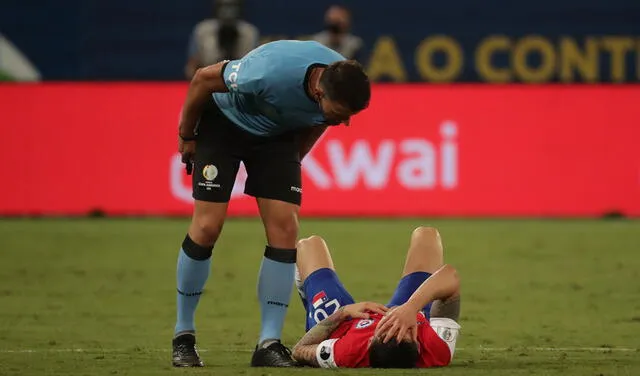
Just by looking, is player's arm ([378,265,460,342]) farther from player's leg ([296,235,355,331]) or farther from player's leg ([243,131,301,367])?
player's leg ([243,131,301,367])

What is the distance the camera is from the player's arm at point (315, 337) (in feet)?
21.9

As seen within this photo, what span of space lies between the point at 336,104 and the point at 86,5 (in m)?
12.2

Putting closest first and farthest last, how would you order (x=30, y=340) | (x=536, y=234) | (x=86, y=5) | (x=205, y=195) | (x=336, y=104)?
(x=336, y=104) < (x=205, y=195) < (x=30, y=340) < (x=536, y=234) < (x=86, y=5)

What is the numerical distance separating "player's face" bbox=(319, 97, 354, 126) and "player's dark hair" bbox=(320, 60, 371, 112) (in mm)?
21

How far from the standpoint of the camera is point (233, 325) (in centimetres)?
863

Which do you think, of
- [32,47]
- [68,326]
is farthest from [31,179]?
[68,326]

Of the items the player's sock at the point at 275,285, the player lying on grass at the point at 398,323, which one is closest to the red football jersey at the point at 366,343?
the player lying on grass at the point at 398,323

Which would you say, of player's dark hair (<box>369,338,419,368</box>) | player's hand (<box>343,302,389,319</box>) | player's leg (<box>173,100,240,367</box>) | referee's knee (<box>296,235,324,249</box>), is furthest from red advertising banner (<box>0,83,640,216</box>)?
player's dark hair (<box>369,338,419,368</box>)

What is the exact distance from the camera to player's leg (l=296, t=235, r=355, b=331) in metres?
7.01

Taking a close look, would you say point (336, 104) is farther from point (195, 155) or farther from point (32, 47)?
point (32, 47)

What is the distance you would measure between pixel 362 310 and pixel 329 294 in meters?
0.44

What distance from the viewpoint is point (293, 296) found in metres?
10.3

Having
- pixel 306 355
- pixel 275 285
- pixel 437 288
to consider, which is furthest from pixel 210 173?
pixel 437 288

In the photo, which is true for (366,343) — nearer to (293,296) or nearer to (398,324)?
Answer: (398,324)
